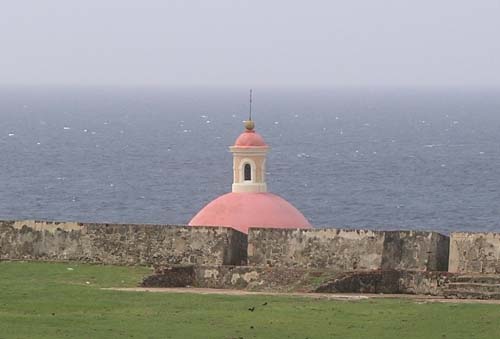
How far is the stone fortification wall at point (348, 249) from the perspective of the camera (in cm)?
2456

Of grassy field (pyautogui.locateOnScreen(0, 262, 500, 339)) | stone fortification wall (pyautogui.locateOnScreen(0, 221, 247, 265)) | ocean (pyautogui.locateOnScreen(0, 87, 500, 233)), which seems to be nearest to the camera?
grassy field (pyautogui.locateOnScreen(0, 262, 500, 339))

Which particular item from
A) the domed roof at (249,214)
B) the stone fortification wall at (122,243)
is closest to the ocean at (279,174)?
the domed roof at (249,214)

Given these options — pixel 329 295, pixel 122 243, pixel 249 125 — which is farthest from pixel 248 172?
pixel 329 295

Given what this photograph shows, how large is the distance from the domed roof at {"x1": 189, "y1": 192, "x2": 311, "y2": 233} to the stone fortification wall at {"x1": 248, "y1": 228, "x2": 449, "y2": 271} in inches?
190

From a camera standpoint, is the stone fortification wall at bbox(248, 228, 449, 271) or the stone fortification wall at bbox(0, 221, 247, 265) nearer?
the stone fortification wall at bbox(248, 228, 449, 271)

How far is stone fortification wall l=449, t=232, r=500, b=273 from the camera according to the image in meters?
24.0

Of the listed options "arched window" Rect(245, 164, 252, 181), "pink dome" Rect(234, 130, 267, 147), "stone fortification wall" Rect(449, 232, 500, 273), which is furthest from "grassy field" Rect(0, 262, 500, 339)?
"pink dome" Rect(234, 130, 267, 147)

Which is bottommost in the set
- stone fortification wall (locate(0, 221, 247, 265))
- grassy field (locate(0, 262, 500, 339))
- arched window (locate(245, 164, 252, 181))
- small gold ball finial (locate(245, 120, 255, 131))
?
grassy field (locate(0, 262, 500, 339))

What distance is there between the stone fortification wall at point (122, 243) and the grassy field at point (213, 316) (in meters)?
2.47

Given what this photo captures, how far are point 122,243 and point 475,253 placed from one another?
580cm

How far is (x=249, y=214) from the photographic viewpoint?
100ft

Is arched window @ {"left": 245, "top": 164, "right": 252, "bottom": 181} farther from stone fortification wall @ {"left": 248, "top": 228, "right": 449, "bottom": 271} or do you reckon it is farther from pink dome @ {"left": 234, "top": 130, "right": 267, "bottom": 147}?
stone fortification wall @ {"left": 248, "top": 228, "right": 449, "bottom": 271}

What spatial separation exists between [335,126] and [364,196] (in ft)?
322

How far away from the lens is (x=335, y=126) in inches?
7712
